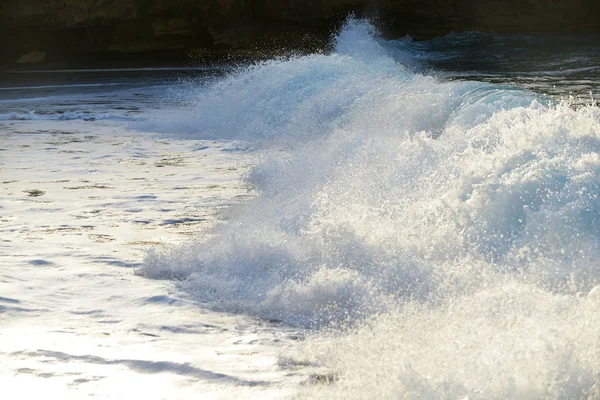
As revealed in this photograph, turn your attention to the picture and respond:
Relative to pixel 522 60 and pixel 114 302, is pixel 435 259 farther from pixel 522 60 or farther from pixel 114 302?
pixel 522 60

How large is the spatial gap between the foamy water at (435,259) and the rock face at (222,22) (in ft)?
69.4

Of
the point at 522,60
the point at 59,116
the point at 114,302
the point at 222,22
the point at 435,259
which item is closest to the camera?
the point at 114,302

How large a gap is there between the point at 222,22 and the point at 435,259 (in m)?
25.0

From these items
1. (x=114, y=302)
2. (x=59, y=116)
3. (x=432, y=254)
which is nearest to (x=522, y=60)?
(x=59, y=116)

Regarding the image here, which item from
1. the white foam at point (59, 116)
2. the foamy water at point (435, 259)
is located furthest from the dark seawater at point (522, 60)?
the foamy water at point (435, 259)

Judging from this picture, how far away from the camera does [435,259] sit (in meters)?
4.23

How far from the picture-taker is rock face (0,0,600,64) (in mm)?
27641

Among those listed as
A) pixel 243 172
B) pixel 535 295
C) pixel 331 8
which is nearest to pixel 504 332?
pixel 535 295

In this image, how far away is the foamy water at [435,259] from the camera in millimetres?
2775

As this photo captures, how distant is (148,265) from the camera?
15.1ft

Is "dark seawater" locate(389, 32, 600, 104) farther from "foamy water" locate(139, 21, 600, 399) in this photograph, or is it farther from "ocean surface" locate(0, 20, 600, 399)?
"foamy water" locate(139, 21, 600, 399)

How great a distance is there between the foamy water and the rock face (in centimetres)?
2115

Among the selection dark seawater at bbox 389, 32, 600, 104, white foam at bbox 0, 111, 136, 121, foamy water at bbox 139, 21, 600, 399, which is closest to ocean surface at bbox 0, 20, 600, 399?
foamy water at bbox 139, 21, 600, 399

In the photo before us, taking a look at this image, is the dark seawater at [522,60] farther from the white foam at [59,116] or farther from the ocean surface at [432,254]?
the white foam at [59,116]
